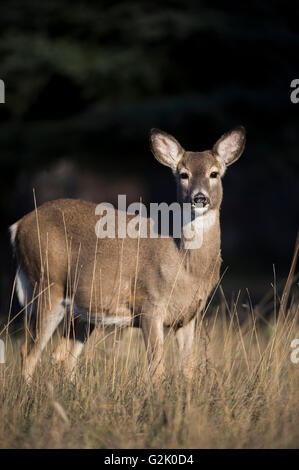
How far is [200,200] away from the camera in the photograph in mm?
5578

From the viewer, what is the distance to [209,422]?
14.4ft

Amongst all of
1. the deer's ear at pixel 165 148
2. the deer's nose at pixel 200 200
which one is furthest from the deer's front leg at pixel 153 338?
the deer's ear at pixel 165 148

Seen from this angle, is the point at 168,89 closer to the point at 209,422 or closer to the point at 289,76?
the point at 289,76

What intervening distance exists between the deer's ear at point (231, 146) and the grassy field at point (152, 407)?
5.04 feet

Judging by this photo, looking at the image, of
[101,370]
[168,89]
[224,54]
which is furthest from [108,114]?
[101,370]

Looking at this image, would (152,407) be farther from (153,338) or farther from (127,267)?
(127,267)

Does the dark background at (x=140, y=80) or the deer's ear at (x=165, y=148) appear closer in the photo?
the deer's ear at (x=165, y=148)

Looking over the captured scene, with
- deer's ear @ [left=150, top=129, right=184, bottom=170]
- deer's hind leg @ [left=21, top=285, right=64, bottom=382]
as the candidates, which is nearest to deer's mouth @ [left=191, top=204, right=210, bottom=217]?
deer's ear @ [left=150, top=129, right=184, bottom=170]

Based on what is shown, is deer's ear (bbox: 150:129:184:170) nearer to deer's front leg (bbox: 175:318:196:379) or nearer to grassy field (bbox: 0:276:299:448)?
deer's front leg (bbox: 175:318:196:379)

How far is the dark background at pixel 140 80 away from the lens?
8.01 meters

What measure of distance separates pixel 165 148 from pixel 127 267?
1.04 metres

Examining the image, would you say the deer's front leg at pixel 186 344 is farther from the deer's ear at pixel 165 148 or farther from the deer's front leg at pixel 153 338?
the deer's ear at pixel 165 148

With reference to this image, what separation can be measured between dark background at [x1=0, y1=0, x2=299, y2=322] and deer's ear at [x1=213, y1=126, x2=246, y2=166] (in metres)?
2.16

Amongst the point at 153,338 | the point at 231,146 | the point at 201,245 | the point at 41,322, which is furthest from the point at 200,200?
the point at 41,322
